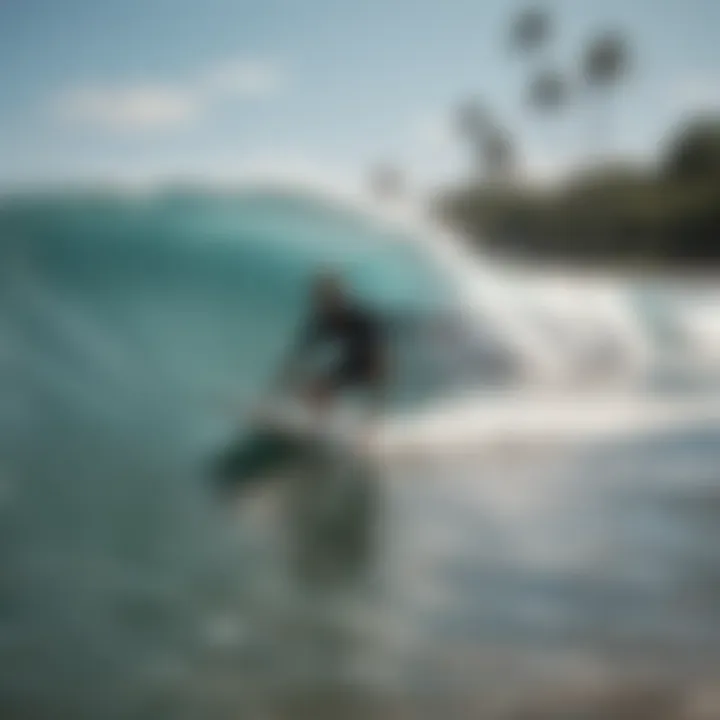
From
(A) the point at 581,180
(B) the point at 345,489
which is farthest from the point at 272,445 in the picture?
(A) the point at 581,180

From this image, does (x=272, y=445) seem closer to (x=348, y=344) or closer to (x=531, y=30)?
(x=348, y=344)

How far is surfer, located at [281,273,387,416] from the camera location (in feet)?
6.32

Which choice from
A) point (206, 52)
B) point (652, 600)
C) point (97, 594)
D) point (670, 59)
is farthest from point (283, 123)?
point (652, 600)

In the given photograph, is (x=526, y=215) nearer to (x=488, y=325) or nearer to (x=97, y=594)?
(x=488, y=325)

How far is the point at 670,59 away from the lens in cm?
199

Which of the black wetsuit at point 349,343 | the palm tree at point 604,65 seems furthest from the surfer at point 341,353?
the palm tree at point 604,65

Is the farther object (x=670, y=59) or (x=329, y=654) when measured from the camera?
(x=670, y=59)

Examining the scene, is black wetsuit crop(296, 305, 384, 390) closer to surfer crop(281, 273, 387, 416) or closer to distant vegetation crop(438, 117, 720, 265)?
surfer crop(281, 273, 387, 416)

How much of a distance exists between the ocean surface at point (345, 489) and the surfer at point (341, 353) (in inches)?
1.1

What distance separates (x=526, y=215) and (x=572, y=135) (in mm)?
161

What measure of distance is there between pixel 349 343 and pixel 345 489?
Result: 9.9 inches

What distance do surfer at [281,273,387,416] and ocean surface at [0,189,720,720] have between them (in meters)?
0.03

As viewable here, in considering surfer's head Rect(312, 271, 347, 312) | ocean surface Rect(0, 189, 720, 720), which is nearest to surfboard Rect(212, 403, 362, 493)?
ocean surface Rect(0, 189, 720, 720)

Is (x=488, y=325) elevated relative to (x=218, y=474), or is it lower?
elevated
